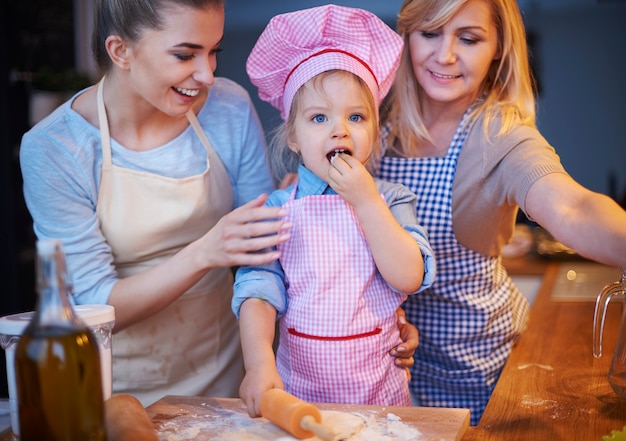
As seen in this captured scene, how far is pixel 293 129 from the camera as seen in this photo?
1.29m

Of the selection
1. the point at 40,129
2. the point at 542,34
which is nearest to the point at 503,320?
the point at 40,129

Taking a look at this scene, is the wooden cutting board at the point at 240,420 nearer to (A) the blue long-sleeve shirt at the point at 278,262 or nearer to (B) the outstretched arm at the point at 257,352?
(B) the outstretched arm at the point at 257,352

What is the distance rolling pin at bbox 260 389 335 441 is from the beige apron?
614 millimetres

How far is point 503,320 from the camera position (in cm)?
155

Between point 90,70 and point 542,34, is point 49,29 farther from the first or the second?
point 542,34

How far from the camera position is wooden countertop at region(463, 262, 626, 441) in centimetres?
100

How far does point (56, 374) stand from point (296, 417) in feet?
0.97

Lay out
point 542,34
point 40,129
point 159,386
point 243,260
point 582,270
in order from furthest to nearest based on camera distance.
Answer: point 542,34 → point 582,270 → point 159,386 → point 40,129 → point 243,260

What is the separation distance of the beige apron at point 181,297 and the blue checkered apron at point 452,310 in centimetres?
38

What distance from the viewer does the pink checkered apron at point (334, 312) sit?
1.21m

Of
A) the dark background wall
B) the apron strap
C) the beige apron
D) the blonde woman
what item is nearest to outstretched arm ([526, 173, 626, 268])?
the blonde woman

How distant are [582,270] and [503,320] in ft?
3.59

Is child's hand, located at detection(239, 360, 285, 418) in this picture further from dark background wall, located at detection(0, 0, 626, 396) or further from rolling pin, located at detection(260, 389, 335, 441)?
dark background wall, located at detection(0, 0, 626, 396)

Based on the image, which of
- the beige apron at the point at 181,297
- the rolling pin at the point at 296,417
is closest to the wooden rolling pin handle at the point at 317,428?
the rolling pin at the point at 296,417
